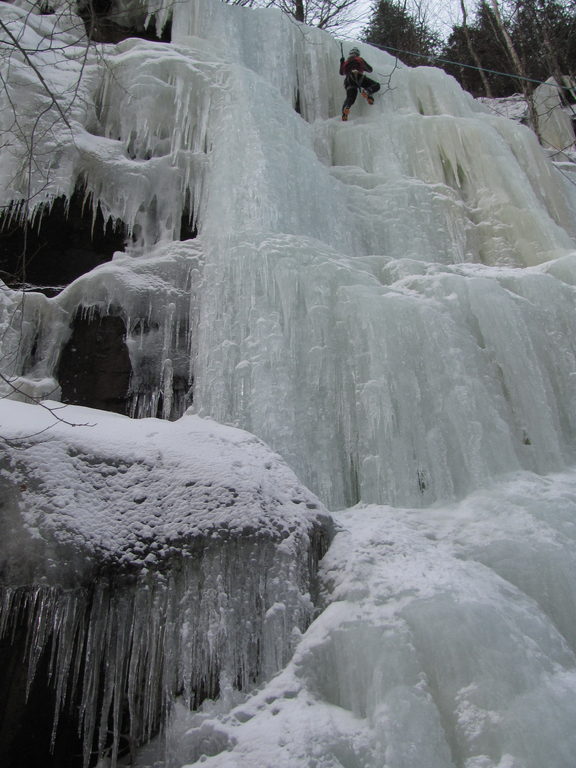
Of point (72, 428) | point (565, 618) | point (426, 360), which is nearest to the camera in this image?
point (565, 618)

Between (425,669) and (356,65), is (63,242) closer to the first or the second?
(356,65)

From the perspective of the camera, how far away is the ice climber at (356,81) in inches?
304

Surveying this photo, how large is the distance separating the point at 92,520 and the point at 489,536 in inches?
72.9

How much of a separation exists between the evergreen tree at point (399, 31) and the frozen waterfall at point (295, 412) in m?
6.09

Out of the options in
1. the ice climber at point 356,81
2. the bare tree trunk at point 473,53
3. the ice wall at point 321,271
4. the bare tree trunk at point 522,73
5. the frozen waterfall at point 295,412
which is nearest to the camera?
the frozen waterfall at point 295,412

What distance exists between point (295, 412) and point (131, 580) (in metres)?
1.79

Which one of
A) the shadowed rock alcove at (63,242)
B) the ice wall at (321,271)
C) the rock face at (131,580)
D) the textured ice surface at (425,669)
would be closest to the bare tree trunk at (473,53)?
the ice wall at (321,271)

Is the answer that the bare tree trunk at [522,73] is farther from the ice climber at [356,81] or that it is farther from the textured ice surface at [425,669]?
the textured ice surface at [425,669]

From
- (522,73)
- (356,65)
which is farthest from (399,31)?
(356,65)

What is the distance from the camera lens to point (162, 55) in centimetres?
621

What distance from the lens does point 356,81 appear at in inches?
305

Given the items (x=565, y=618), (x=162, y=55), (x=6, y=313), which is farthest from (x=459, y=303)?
(x=162, y=55)

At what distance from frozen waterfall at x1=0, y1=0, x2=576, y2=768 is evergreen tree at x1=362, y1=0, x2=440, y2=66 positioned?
6.09m

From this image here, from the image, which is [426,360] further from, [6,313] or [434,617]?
[6,313]
